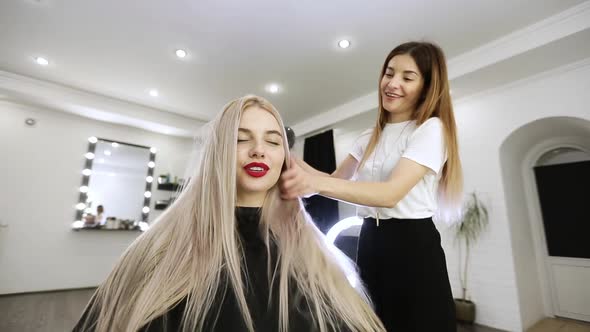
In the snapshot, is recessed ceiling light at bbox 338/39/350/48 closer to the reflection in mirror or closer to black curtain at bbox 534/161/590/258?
black curtain at bbox 534/161/590/258

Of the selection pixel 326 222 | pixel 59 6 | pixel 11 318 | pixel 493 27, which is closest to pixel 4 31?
pixel 59 6

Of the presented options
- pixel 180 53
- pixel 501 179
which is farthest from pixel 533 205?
pixel 180 53

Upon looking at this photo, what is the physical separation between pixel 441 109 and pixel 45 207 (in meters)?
5.31

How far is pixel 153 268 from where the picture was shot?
2.31 ft

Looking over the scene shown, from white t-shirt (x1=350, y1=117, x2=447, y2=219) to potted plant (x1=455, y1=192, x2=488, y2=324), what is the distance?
2.57 metres

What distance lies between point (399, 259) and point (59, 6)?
3.35m

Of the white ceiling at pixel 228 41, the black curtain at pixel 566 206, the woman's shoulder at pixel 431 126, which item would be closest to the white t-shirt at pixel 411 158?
the woman's shoulder at pixel 431 126

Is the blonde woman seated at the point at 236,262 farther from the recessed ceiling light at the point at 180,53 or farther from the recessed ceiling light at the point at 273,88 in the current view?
the recessed ceiling light at the point at 273,88

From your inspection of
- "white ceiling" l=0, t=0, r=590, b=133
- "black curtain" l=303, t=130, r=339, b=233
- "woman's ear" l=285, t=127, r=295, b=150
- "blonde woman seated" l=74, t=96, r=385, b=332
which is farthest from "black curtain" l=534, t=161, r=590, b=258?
"woman's ear" l=285, t=127, r=295, b=150

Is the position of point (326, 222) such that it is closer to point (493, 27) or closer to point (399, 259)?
point (493, 27)

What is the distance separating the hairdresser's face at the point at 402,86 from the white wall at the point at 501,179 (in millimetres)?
2712

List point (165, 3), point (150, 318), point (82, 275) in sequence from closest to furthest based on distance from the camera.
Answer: point (150, 318) < point (165, 3) < point (82, 275)

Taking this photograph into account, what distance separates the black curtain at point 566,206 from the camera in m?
3.19

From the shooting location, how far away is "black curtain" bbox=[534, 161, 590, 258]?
3.19 metres
